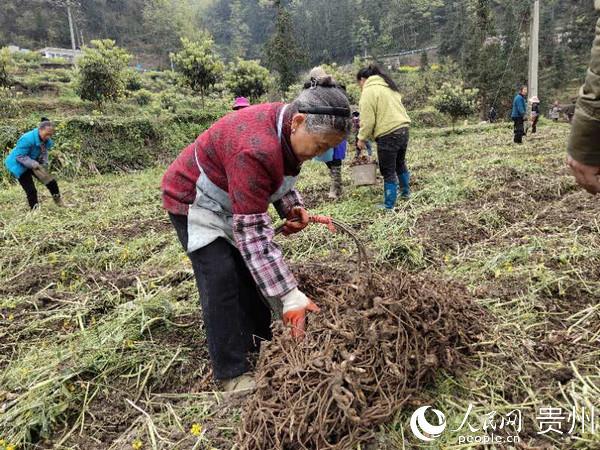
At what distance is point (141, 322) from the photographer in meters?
2.60

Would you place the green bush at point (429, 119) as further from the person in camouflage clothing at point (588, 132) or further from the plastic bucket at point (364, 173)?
the person in camouflage clothing at point (588, 132)

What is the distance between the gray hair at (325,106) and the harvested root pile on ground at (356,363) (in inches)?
25.5

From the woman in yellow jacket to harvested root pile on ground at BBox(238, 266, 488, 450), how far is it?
2.88 meters

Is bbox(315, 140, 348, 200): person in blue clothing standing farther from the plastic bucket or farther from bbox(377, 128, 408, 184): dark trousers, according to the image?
bbox(377, 128, 408, 184): dark trousers

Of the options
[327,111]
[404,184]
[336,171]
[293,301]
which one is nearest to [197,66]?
[336,171]

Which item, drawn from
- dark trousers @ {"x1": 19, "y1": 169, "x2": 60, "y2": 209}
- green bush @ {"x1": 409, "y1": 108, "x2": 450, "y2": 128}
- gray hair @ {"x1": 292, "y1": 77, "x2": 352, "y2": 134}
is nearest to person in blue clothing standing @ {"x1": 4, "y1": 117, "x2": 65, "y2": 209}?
dark trousers @ {"x1": 19, "y1": 169, "x2": 60, "y2": 209}

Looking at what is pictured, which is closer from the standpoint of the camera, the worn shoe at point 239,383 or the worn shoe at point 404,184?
the worn shoe at point 239,383

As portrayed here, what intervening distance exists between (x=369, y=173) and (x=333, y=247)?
1924 mm

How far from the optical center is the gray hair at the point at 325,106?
1.66m

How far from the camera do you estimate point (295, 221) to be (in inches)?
85.7

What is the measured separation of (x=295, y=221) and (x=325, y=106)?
686 millimetres

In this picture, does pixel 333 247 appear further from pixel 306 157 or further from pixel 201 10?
pixel 201 10

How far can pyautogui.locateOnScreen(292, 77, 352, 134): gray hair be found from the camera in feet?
5.44

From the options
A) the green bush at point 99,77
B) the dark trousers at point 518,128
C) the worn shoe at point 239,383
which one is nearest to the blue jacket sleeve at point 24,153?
the worn shoe at point 239,383
